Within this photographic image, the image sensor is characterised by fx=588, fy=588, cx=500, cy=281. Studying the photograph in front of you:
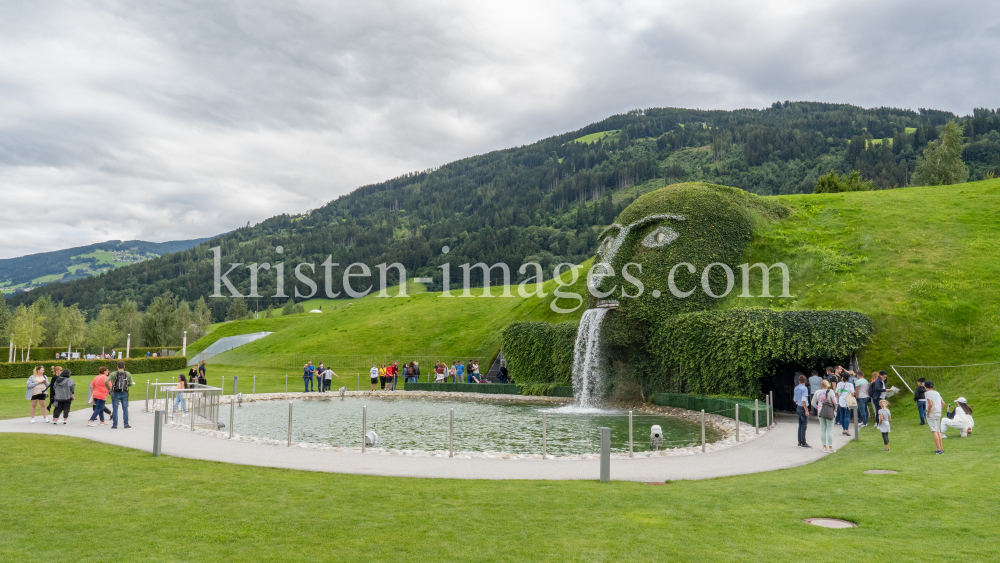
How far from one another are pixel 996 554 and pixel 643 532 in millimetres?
3758

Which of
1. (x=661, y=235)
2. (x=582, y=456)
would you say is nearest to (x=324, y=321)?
(x=661, y=235)

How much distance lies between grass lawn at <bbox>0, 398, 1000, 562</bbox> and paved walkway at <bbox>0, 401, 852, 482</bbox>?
0.96 meters

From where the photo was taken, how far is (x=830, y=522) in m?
7.99

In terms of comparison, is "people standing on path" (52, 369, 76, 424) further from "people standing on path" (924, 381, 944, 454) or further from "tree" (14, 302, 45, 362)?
"tree" (14, 302, 45, 362)

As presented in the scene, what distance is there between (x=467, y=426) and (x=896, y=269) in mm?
22806

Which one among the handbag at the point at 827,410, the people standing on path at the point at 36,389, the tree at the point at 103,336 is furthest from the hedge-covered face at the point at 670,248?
the tree at the point at 103,336

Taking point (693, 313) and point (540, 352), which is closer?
point (693, 313)

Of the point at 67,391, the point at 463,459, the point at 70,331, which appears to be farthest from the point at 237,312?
the point at 463,459

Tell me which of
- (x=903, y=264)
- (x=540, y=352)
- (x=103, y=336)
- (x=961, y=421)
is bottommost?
(x=103, y=336)

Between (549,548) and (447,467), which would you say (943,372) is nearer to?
(447,467)

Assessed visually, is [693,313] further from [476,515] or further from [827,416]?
[476,515]

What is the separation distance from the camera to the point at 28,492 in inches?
356

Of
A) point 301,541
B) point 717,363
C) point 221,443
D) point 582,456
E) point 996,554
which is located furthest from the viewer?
point 717,363

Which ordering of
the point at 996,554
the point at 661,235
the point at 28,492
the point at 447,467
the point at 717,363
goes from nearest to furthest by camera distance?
the point at 996,554 < the point at 28,492 < the point at 447,467 < the point at 717,363 < the point at 661,235
